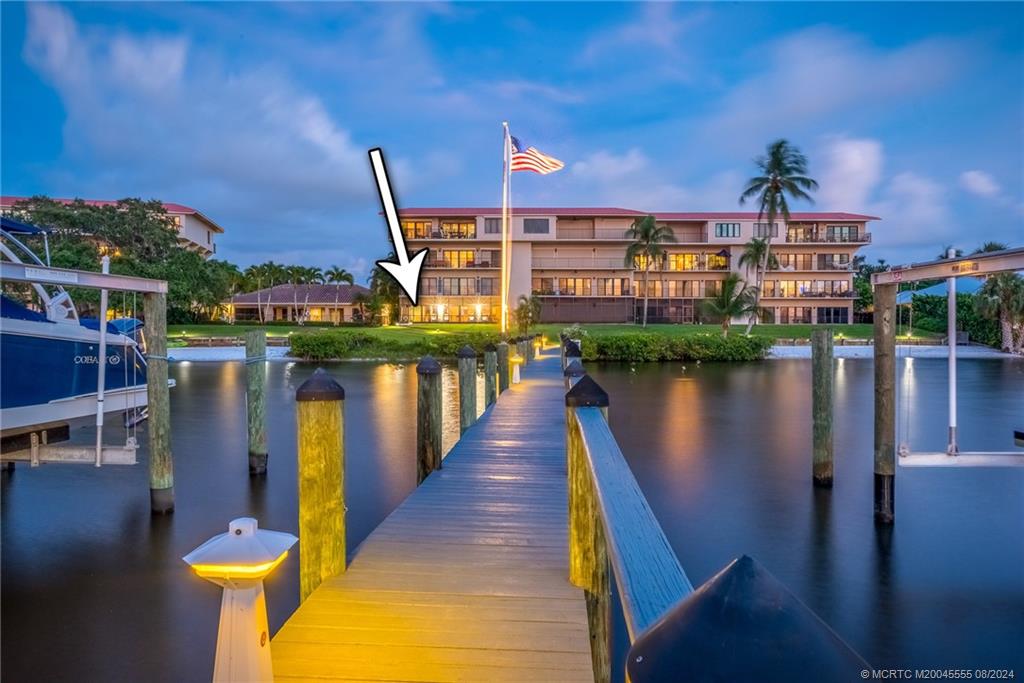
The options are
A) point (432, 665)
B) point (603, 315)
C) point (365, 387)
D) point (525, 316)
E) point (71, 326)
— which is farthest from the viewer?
point (603, 315)

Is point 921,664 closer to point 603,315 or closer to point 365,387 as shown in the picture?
point 365,387

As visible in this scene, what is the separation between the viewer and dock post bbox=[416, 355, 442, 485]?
8.59 metres

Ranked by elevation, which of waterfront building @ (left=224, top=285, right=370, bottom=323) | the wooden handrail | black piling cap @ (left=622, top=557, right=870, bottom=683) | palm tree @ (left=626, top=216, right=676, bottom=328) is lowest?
the wooden handrail

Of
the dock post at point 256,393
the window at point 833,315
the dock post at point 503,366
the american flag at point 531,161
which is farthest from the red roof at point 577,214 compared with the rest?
the dock post at point 256,393

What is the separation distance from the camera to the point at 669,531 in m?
10.3

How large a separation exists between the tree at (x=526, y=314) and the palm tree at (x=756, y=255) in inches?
725

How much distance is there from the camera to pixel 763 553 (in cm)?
951

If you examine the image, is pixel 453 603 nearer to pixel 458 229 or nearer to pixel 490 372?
pixel 490 372

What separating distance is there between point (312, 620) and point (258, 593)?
4.39 feet

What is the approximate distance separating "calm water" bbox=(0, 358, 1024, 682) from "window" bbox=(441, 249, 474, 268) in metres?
41.0

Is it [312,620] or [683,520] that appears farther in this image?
[683,520]

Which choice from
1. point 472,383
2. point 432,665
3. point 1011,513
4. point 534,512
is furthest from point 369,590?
point 1011,513

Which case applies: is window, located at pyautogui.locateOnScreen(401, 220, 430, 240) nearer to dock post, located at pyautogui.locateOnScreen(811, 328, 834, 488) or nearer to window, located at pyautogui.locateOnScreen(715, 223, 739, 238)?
window, located at pyautogui.locateOnScreen(715, 223, 739, 238)

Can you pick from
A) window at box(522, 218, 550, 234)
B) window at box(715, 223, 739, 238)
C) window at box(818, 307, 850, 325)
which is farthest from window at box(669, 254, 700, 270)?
window at box(522, 218, 550, 234)
